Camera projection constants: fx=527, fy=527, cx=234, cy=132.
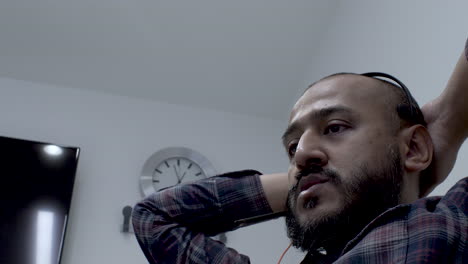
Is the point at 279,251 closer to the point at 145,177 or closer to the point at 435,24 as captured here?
the point at 145,177

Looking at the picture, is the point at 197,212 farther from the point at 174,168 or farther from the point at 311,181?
the point at 174,168

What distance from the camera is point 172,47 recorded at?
8.39 feet

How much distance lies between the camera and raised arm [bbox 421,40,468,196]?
969mm

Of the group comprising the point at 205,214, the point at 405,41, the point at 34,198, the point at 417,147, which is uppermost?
the point at 405,41

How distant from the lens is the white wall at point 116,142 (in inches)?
96.3

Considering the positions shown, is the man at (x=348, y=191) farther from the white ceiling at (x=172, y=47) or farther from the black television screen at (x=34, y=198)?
the white ceiling at (x=172, y=47)

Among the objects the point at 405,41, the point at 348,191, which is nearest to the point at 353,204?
the point at 348,191

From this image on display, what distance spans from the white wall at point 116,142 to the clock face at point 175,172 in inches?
3.6

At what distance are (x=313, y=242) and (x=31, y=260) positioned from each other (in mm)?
1686

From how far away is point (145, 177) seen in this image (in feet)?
8.43

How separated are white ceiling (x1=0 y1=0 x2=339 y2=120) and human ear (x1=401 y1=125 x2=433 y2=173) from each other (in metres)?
1.49

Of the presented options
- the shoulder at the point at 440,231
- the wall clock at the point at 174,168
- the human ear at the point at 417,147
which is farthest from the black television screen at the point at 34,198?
the shoulder at the point at 440,231

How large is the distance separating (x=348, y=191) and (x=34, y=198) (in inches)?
71.6

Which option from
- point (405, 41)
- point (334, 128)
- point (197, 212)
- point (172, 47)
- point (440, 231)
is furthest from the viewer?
Result: point (172, 47)
